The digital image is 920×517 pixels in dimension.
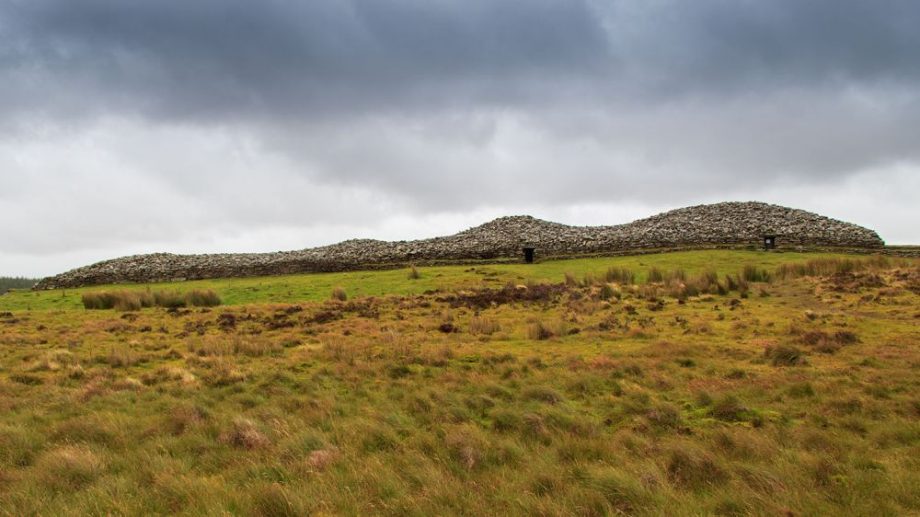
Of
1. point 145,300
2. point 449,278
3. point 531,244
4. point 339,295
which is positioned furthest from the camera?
point 531,244

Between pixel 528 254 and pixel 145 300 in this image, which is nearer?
pixel 145 300

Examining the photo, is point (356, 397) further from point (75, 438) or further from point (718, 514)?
point (718, 514)

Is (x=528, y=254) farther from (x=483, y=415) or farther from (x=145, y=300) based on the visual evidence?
(x=483, y=415)

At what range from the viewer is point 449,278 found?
3769 cm

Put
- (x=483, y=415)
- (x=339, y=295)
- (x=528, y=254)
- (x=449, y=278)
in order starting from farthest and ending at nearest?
(x=528, y=254)
(x=449, y=278)
(x=339, y=295)
(x=483, y=415)

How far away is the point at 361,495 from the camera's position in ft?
20.8

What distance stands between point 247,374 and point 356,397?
3516 millimetres

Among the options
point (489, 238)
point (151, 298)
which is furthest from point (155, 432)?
point (489, 238)

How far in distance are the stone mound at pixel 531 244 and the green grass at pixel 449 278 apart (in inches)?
197

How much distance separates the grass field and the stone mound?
28.5 metres

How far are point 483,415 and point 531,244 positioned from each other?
1701 inches

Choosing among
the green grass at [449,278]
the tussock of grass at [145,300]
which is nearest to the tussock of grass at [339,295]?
the green grass at [449,278]

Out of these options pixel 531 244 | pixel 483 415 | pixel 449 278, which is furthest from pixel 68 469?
pixel 531 244

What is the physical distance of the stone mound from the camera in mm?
48125
